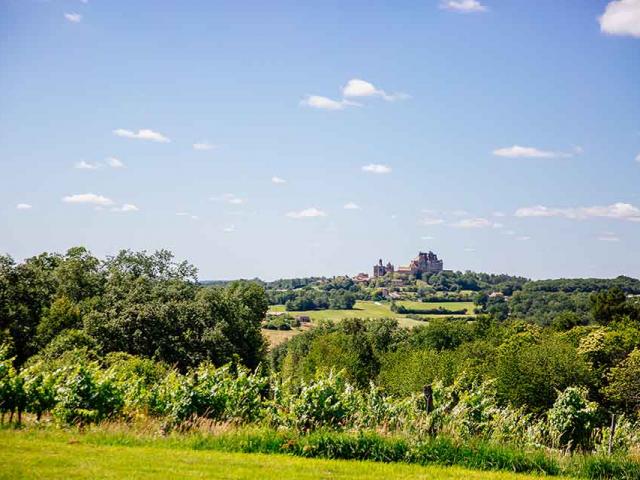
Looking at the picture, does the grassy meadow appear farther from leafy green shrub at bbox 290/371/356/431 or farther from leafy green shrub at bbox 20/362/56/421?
leafy green shrub at bbox 20/362/56/421

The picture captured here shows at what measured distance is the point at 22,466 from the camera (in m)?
8.56

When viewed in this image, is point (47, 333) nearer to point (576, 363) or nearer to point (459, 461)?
point (459, 461)

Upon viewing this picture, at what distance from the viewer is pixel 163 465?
30.1 ft

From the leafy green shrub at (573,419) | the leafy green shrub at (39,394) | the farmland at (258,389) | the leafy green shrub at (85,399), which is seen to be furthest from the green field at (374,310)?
the leafy green shrub at (39,394)

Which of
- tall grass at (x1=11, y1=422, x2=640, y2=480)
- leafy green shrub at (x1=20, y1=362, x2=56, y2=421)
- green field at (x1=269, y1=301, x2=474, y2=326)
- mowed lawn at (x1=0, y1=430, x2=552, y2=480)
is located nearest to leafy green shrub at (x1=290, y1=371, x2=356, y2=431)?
tall grass at (x1=11, y1=422, x2=640, y2=480)

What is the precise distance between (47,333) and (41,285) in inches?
267

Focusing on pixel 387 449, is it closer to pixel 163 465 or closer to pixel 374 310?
pixel 163 465

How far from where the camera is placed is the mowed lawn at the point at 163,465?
28.1ft

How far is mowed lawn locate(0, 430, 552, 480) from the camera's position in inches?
337

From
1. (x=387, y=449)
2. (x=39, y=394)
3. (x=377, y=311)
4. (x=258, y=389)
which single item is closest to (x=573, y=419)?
(x=387, y=449)

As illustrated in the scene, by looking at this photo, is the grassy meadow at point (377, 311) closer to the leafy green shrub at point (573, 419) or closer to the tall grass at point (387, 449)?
the leafy green shrub at point (573, 419)

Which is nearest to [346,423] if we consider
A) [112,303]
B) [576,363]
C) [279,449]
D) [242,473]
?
[279,449]

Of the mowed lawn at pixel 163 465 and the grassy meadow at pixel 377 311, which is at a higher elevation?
the mowed lawn at pixel 163 465

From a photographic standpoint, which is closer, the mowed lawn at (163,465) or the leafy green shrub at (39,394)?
the mowed lawn at (163,465)
